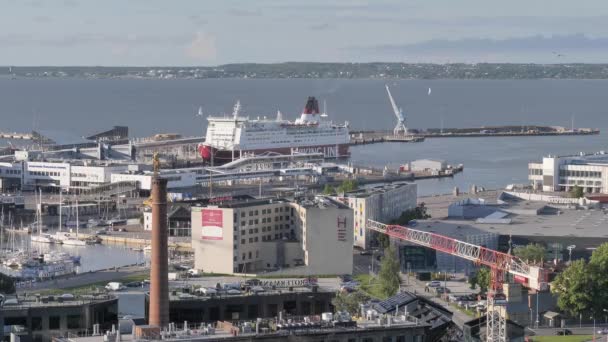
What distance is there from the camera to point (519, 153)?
68.2 m

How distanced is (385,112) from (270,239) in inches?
3153

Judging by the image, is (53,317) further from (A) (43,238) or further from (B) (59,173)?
(B) (59,173)

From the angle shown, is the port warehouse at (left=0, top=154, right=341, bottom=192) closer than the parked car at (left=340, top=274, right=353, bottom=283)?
No

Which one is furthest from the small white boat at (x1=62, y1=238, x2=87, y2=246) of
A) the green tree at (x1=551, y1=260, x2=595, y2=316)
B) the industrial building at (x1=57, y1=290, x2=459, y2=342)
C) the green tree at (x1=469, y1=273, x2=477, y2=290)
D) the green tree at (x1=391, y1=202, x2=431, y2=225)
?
the industrial building at (x1=57, y1=290, x2=459, y2=342)

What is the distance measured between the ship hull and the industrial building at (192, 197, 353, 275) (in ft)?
97.1

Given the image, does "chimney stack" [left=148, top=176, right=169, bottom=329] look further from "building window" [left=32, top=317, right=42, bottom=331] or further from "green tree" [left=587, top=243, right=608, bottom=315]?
"green tree" [left=587, top=243, right=608, bottom=315]

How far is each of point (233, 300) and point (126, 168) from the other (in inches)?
1142

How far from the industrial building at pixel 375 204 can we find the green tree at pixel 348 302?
9.98m

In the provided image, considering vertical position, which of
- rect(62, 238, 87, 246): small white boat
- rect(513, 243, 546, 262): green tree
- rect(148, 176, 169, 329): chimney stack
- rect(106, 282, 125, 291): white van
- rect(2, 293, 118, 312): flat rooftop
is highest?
rect(148, 176, 169, 329): chimney stack

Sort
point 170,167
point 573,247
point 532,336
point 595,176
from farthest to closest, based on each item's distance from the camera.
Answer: point 170,167, point 595,176, point 573,247, point 532,336

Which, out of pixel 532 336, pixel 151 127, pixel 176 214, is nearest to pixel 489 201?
pixel 176 214

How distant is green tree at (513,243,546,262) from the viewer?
27766mm

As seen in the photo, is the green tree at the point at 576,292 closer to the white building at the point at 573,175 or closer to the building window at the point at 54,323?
the building window at the point at 54,323

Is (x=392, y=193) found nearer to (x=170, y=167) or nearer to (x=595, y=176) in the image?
(x=595, y=176)
